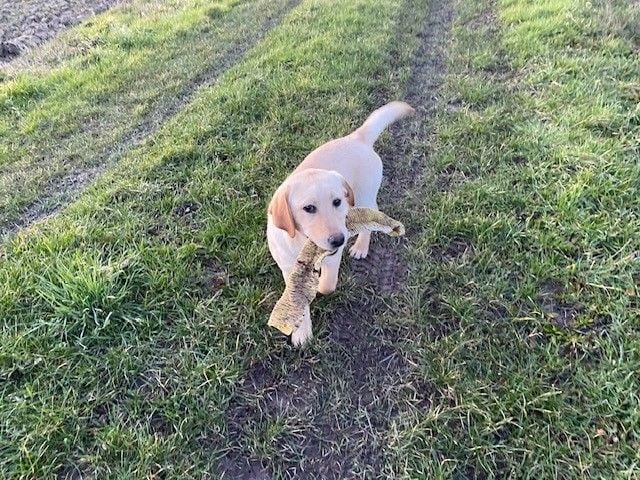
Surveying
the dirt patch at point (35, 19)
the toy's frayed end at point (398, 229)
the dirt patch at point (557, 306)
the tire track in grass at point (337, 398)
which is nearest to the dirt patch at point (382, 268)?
the tire track in grass at point (337, 398)

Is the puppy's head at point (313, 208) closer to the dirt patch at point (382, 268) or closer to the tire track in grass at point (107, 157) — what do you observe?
the dirt patch at point (382, 268)

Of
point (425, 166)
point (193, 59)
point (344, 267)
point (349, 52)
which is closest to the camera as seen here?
point (344, 267)

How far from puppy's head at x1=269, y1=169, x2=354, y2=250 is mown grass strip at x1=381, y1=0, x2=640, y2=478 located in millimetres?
796

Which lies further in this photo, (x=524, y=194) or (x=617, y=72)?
(x=617, y=72)

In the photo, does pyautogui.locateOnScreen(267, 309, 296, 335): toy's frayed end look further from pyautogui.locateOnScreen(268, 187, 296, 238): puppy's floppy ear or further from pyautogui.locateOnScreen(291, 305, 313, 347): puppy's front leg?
pyautogui.locateOnScreen(268, 187, 296, 238): puppy's floppy ear

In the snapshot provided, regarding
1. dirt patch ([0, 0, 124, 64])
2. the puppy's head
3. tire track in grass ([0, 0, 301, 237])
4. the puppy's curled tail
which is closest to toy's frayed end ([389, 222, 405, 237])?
the puppy's head

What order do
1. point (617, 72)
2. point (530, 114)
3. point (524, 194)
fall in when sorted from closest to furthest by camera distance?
point (524, 194) < point (530, 114) < point (617, 72)

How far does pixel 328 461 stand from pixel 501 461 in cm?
79

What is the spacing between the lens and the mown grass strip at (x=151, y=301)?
2.41 meters

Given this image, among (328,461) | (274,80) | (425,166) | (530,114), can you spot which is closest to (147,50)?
(274,80)

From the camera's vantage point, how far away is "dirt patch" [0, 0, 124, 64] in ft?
25.2

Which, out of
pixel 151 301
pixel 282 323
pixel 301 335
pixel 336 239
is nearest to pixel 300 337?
pixel 301 335

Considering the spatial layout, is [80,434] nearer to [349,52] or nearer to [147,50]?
[349,52]

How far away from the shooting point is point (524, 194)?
3814 millimetres
